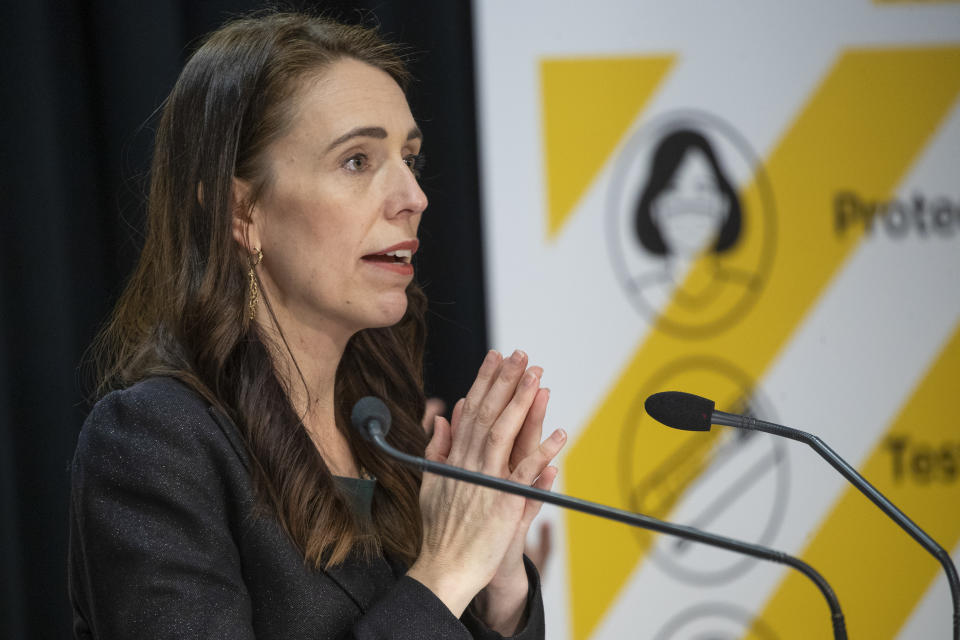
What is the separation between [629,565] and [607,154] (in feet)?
3.39

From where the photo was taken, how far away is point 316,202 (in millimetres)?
1631

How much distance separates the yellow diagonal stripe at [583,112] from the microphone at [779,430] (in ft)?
4.37

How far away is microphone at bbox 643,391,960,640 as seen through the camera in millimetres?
1234

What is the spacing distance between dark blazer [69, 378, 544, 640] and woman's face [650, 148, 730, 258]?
1454mm

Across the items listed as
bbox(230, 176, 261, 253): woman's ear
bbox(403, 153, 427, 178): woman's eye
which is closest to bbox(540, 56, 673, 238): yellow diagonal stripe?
bbox(403, 153, 427, 178): woman's eye

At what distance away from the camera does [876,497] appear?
4.13 feet

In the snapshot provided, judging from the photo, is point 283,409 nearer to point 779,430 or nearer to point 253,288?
point 253,288

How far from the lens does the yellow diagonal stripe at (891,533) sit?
2.74m

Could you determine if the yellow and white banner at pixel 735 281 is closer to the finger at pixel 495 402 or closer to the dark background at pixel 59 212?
the dark background at pixel 59 212

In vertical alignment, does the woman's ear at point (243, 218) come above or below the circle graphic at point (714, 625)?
above

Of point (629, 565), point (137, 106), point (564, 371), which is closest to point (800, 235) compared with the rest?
point (564, 371)

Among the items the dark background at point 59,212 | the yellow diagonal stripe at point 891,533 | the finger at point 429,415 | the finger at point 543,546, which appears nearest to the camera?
the finger at point 429,415

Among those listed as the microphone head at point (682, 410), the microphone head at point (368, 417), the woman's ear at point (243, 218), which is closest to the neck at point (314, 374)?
the woman's ear at point (243, 218)

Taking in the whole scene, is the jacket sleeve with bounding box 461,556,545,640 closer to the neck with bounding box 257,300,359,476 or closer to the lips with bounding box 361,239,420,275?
the neck with bounding box 257,300,359,476
